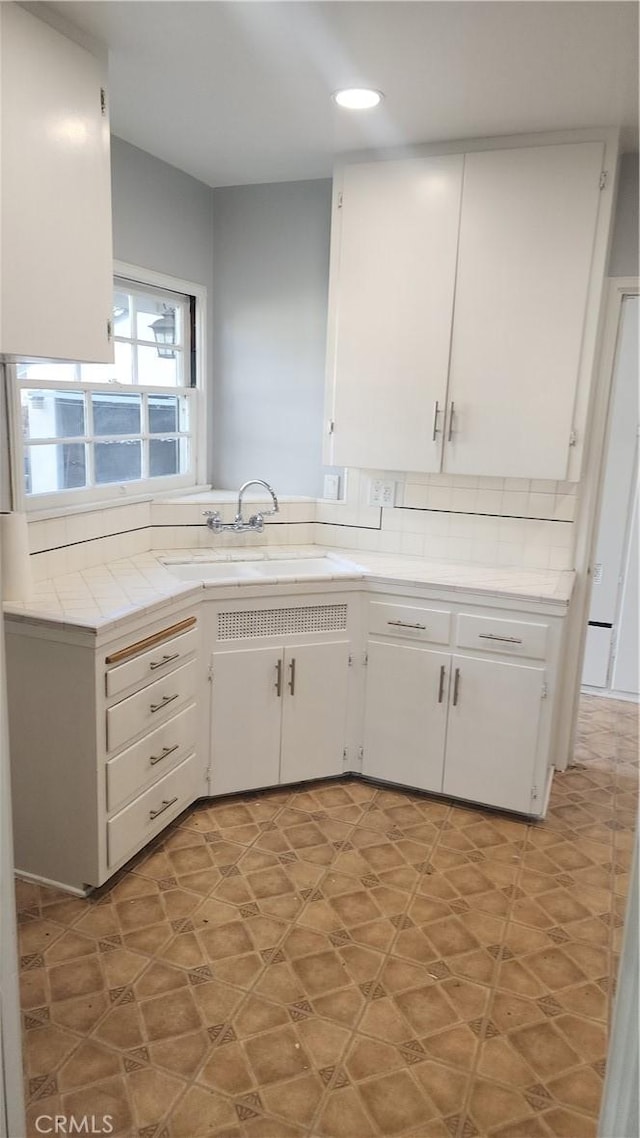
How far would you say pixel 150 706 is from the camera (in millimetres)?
2551

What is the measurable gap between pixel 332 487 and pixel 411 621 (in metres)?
0.88

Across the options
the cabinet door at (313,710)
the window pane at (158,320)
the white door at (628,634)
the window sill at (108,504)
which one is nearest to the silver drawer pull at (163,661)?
the cabinet door at (313,710)

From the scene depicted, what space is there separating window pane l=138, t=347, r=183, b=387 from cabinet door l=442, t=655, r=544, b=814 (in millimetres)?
1811

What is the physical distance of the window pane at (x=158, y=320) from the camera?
11.1 feet

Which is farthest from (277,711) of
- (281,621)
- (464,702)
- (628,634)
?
(628,634)

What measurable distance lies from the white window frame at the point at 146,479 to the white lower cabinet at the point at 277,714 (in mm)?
820

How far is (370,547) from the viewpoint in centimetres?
356

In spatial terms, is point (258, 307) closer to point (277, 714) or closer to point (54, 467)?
point (54, 467)

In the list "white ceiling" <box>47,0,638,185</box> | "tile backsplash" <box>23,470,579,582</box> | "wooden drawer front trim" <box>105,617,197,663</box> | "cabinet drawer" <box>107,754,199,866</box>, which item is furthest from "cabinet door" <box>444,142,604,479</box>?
"cabinet drawer" <box>107,754,199,866</box>

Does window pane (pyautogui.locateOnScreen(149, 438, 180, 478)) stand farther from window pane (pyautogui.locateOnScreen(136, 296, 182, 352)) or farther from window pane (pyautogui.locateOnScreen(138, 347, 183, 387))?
window pane (pyautogui.locateOnScreen(136, 296, 182, 352))

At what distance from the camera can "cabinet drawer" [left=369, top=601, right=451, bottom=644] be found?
2.97 meters

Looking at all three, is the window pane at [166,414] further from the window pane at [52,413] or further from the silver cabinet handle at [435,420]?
the silver cabinet handle at [435,420]

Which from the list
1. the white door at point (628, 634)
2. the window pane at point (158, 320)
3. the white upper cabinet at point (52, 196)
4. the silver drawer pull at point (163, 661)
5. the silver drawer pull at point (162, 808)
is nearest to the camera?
the white upper cabinet at point (52, 196)

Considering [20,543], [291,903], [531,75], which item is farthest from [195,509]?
[531,75]
